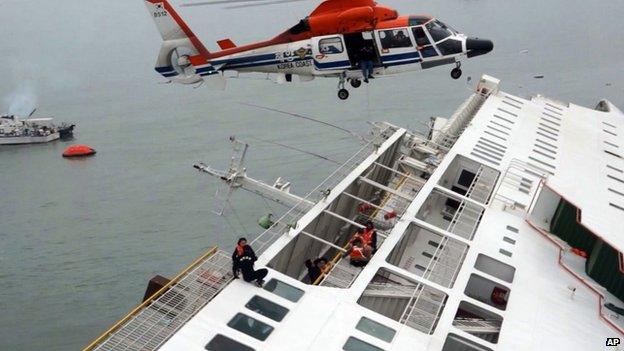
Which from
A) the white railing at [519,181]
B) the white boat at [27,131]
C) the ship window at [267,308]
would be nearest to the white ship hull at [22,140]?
the white boat at [27,131]

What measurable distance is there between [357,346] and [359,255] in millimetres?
3282

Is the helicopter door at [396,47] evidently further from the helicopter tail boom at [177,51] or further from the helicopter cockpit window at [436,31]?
the helicopter tail boom at [177,51]

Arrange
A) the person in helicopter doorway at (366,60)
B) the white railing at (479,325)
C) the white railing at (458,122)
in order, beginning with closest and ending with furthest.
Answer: the white railing at (479,325) < the person in helicopter doorway at (366,60) < the white railing at (458,122)

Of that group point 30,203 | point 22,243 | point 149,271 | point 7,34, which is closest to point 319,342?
point 149,271

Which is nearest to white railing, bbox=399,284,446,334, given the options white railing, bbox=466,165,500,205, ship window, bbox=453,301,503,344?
ship window, bbox=453,301,503,344

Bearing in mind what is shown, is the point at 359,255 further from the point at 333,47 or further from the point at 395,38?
the point at 395,38

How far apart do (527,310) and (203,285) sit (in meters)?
7.88

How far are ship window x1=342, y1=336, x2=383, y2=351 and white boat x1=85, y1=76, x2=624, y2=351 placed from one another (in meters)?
0.02

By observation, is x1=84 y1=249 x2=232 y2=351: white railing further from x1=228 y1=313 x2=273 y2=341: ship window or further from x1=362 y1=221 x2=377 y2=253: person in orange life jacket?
x1=362 y1=221 x2=377 y2=253: person in orange life jacket

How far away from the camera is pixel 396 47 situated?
24.2m

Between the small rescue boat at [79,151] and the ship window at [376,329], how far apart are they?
41913 millimetres

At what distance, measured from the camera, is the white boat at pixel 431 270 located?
43.7 feet

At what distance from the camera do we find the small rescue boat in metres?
51.3

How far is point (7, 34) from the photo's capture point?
286ft
